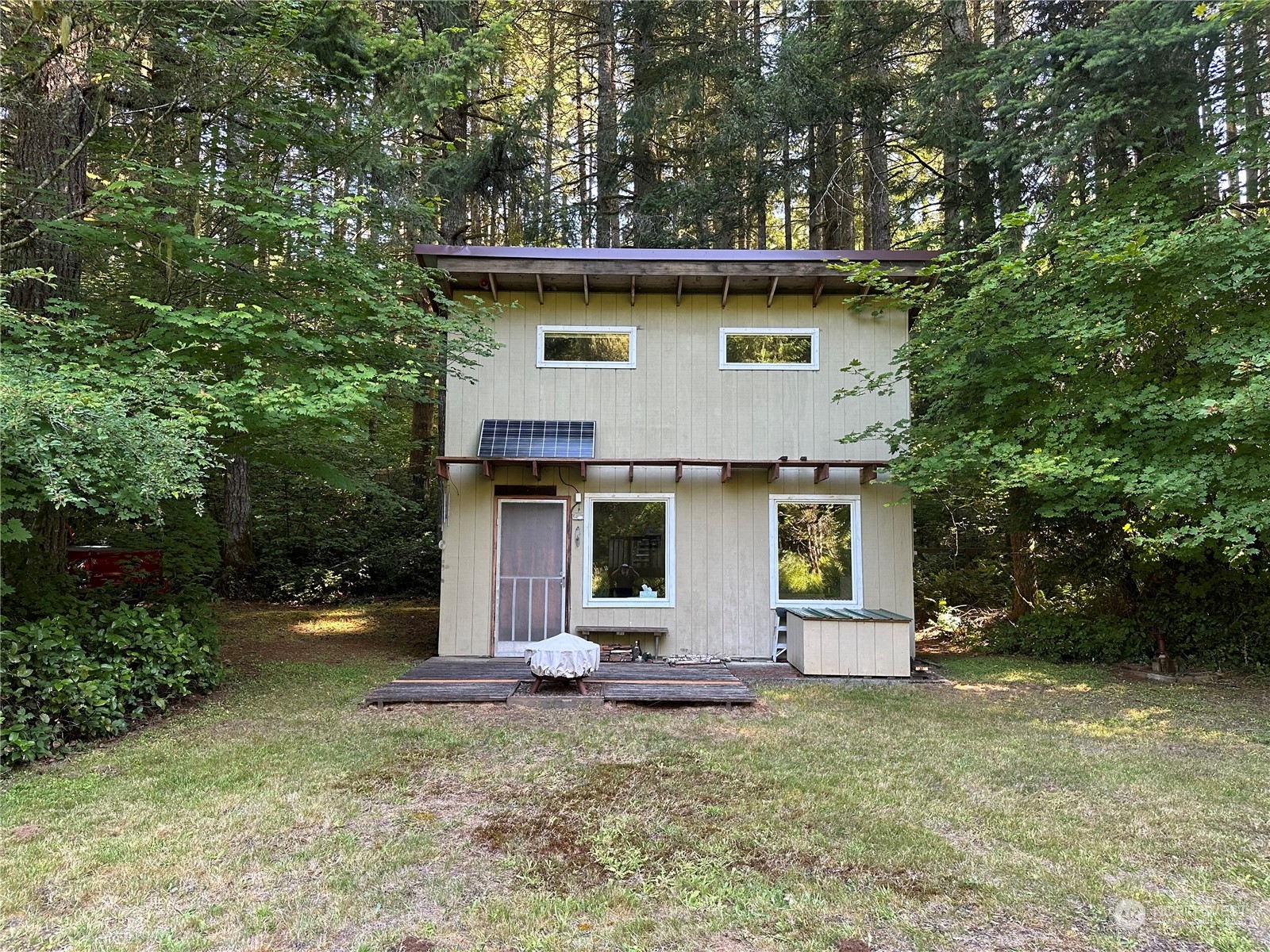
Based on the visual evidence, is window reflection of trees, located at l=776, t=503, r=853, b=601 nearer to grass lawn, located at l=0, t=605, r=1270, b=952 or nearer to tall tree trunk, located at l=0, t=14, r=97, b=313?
grass lawn, located at l=0, t=605, r=1270, b=952

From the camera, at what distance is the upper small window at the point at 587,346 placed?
8383 millimetres

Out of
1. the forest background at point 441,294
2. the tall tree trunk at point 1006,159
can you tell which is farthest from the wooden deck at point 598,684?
the tall tree trunk at point 1006,159

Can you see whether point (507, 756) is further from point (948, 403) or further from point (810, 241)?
point (810, 241)

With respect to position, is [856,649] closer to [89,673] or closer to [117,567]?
[89,673]

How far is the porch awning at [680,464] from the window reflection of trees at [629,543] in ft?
1.36

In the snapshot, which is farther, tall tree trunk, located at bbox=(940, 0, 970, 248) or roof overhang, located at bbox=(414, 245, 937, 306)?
tall tree trunk, located at bbox=(940, 0, 970, 248)

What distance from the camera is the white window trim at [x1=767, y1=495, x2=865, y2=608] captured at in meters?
8.25

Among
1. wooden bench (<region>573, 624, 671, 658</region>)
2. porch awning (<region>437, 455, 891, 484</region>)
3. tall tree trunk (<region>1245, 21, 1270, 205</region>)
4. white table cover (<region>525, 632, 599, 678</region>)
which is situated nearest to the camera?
white table cover (<region>525, 632, 599, 678</region>)

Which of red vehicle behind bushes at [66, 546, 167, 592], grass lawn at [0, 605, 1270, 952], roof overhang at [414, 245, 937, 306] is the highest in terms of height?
roof overhang at [414, 245, 937, 306]

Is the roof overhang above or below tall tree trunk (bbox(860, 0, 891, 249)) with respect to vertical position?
below

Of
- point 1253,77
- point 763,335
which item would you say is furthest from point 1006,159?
point 763,335

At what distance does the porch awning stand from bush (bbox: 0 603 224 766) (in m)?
3.08

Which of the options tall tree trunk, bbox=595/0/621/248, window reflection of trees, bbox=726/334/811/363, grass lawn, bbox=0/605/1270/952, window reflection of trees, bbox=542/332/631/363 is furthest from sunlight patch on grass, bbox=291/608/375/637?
tall tree trunk, bbox=595/0/621/248

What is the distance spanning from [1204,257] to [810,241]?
9011 mm
